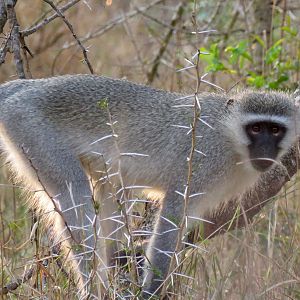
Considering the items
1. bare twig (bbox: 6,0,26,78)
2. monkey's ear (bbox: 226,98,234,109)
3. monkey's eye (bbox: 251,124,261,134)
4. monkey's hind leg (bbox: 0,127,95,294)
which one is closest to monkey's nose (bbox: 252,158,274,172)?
monkey's eye (bbox: 251,124,261,134)

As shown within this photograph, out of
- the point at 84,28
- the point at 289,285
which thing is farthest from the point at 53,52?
the point at 289,285

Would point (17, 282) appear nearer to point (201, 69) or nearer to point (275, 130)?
point (275, 130)

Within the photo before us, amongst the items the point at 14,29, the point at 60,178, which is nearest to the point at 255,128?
the point at 60,178

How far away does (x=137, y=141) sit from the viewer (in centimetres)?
500

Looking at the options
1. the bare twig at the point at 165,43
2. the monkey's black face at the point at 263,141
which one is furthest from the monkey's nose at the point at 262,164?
the bare twig at the point at 165,43

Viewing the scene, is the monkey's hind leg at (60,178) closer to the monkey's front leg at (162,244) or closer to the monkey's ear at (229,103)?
the monkey's front leg at (162,244)

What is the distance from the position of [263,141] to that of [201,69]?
12.7 feet

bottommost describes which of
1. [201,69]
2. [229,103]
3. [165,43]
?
[201,69]

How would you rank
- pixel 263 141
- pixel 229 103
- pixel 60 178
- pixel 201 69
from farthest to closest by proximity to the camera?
pixel 201 69 → pixel 229 103 → pixel 263 141 → pixel 60 178

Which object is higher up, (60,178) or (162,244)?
(60,178)

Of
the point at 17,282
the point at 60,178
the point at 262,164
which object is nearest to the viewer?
the point at 17,282

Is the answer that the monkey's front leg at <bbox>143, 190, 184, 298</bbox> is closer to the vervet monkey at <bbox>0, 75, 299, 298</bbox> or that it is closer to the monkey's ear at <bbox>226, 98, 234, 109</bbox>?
the vervet monkey at <bbox>0, 75, 299, 298</bbox>

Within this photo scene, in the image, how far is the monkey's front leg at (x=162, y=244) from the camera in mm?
4367

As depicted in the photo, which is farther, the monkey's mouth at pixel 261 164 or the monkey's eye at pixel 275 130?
the monkey's eye at pixel 275 130
